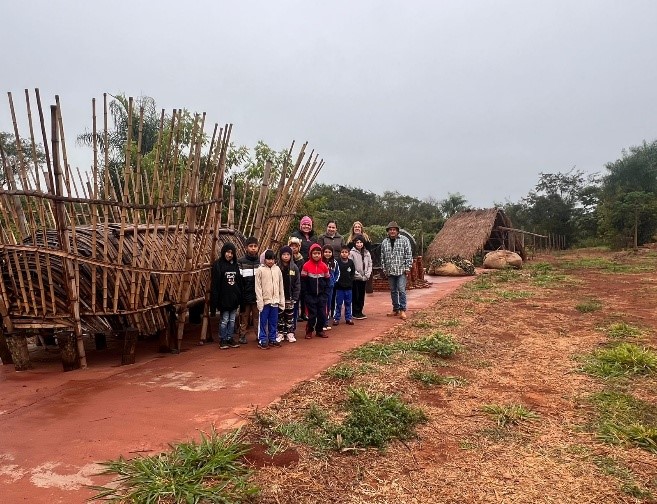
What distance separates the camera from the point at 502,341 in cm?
573

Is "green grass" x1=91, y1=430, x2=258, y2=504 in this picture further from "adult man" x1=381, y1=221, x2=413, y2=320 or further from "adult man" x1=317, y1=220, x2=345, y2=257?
"adult man" x1=381, y1=221, x2=413, y2=320

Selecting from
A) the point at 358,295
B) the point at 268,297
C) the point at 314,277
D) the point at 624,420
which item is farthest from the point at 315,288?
the point at 624,420

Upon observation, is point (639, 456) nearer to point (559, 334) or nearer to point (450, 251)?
point (559, 334)

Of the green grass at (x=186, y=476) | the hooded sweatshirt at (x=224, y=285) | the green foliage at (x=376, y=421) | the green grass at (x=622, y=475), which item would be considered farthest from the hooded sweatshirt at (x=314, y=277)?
the green grass at (x=622, y=475)

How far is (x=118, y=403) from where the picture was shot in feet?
11.8

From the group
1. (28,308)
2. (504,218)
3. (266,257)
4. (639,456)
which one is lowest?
(639,456)

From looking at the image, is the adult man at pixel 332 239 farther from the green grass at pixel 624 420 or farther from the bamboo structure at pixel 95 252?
the green grass at pixel 624 420

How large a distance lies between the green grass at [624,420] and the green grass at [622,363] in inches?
22.6

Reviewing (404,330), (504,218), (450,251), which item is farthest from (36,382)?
(504,218)

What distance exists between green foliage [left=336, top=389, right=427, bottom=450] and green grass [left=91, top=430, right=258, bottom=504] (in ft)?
2.24

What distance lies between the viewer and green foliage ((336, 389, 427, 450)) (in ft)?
9.53

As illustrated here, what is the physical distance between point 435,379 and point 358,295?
3582mm

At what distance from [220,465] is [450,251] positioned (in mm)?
18959

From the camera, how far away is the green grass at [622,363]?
4234 mm
